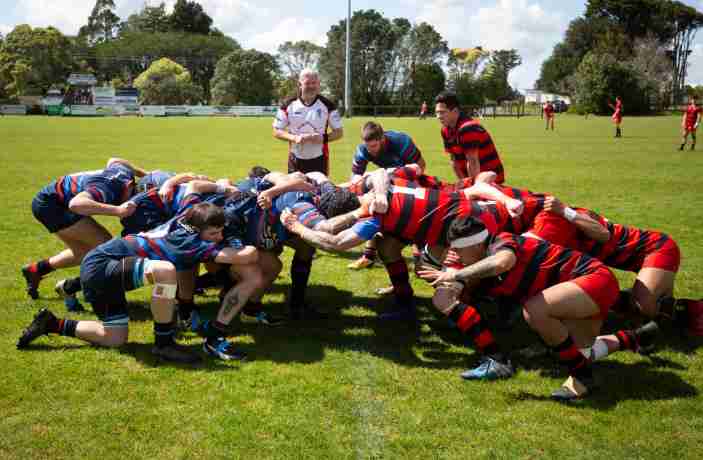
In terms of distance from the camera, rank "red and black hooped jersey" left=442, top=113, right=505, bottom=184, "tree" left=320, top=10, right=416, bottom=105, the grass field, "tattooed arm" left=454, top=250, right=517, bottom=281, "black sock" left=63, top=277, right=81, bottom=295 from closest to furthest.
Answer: the grass field, "tattooed arm" left=454, top=250, right=517, bottom=281, "black sock" left=63, top=277, right=81, bottom=295, "red and black hooped jersey" left=442, top=113, right=505, bottom=184, "tree" left=320, top=10, right=416, bottom=105

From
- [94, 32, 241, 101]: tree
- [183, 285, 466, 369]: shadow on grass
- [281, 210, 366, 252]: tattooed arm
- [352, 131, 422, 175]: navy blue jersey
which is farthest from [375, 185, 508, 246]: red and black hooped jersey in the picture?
[94, 32, 241, 101]: tree

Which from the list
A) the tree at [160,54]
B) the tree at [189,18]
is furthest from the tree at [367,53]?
the tree at [189,18]

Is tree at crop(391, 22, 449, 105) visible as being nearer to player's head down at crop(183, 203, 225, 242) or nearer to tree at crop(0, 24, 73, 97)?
tree at crop(0, 24, 73, 97)

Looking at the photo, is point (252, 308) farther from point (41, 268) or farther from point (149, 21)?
point (149, 21)

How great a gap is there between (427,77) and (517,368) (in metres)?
75.8

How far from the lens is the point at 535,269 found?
3998 millimetres

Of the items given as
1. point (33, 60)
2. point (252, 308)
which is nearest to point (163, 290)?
point (252, 308)

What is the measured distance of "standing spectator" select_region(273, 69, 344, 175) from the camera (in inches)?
299

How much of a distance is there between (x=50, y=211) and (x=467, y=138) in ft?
13.9

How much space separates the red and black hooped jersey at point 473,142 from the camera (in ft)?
21.1

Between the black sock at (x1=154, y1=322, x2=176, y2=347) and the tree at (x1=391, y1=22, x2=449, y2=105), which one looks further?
the tree at (x1=391, y1=22, x2=449, y2=105)

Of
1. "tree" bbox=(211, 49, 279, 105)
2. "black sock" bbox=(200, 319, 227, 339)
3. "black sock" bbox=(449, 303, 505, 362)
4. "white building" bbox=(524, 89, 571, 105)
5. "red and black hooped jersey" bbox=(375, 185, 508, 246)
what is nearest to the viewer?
"black sock" bbox=(449, 303, 505, 362)

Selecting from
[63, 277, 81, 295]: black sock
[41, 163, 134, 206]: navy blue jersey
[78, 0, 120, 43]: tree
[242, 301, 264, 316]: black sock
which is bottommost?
[242, 301, 264, 316]: black sock

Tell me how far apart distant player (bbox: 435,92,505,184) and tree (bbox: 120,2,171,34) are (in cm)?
12619
